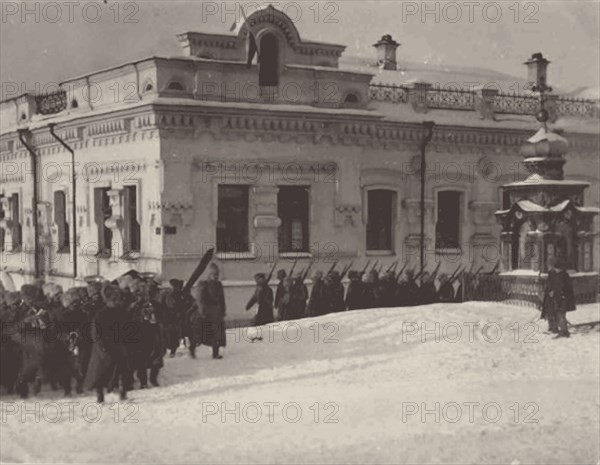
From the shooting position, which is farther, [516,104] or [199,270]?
[516,104]

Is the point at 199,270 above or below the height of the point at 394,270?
above

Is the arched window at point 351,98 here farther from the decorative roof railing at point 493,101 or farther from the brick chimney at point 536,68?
the brick chimney at point 536,68

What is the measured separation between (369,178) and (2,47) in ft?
20.3

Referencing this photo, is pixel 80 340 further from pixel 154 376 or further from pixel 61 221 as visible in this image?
pixel 61 221

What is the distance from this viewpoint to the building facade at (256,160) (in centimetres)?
1184

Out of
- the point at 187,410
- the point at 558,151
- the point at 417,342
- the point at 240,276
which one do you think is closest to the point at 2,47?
the point at 240,276

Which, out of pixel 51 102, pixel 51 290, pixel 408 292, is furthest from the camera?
pixel 51 102

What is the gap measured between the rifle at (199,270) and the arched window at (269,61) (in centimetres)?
274


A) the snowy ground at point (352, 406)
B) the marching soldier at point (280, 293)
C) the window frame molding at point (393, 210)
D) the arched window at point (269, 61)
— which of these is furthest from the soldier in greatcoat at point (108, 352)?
the window frame molding at point (393, 210)

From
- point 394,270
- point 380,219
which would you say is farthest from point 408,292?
point 380,219

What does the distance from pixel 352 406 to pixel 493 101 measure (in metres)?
8.74

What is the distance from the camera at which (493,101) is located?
14711 mm

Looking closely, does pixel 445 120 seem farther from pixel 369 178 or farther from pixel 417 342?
pixel 417 342

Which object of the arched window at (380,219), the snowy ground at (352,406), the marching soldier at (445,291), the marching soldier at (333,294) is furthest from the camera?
the arched window at (380,219)
